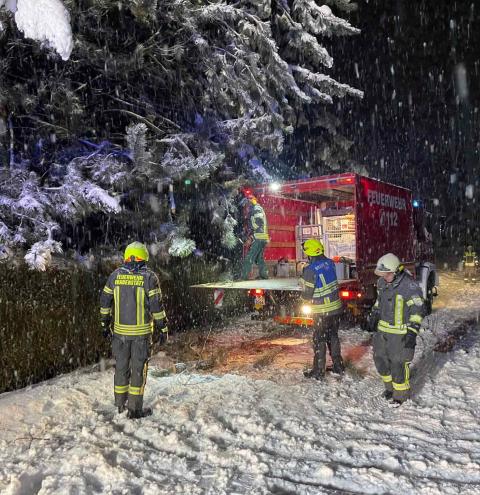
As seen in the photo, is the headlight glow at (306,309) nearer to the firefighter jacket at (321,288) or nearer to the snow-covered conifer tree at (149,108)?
the firefighter jacket at (321,288)

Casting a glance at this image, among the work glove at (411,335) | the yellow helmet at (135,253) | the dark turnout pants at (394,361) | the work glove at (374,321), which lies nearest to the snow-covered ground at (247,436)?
the dark turnout pants at (394,361)

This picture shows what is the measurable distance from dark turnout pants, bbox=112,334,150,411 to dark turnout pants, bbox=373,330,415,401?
8.46ft

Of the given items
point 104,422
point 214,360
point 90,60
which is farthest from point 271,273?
point 104,422

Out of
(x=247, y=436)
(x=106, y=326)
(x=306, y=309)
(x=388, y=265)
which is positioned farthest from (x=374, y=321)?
(x=106, y=326)

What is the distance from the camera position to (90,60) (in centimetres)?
766

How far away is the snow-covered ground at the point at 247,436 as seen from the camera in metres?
3.71

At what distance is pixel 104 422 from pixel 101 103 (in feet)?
18.9

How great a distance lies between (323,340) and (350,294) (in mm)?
2356

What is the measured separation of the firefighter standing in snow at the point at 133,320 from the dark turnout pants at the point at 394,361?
2421 mm

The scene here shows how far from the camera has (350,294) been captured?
28.3 ft

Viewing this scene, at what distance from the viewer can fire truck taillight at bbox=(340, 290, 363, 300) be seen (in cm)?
857

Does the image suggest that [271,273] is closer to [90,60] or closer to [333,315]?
[333,315]

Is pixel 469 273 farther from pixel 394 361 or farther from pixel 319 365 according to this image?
pixel 394 361

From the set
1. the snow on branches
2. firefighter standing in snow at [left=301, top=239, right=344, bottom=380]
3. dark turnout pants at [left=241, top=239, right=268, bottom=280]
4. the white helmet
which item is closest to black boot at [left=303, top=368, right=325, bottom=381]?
firefighter standing in snow at [left=301, top=239, right=344, bottom=380]
